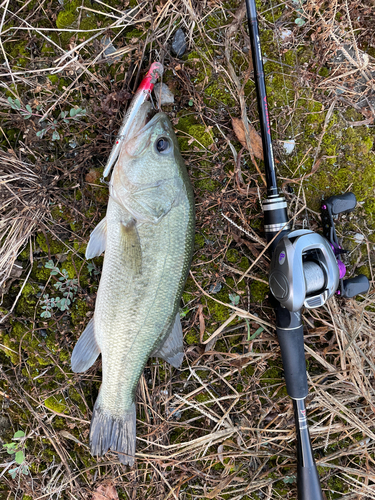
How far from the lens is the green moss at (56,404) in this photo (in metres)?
2.86

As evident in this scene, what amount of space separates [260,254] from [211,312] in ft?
2.38

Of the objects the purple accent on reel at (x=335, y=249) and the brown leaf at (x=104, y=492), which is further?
the brown leaf at (x=104, y=492)

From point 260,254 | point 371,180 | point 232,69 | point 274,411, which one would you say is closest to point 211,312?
point 260,254

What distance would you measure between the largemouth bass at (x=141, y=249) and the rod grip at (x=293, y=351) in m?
0.91

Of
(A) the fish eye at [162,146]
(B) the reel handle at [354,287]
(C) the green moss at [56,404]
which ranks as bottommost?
(C) the green moss at [56,404]

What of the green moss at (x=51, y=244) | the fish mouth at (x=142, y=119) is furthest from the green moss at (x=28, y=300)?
the fish mouth at (x=142, y=119)

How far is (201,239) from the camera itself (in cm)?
287

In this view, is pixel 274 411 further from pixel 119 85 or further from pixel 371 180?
pixel 119 85

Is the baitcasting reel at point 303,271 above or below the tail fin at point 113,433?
above

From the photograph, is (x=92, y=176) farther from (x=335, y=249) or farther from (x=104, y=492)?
(x=104, y=492)

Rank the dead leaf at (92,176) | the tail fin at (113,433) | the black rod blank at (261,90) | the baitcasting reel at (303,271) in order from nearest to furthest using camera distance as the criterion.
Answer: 1. the baitcasting reel at (303,271)
2. the black rod blank at (261,90)
3. the tail fin at (113,433)
4. the dead leaf at (92,176)

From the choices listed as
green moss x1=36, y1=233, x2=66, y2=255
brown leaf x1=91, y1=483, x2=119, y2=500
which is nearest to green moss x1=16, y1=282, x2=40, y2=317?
green moss x1=36, y1=233, x2=66, y2=255

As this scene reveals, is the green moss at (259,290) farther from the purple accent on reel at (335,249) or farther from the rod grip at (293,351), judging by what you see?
the purple accent on reel at (335,249)

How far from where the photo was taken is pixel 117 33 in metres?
2.68
